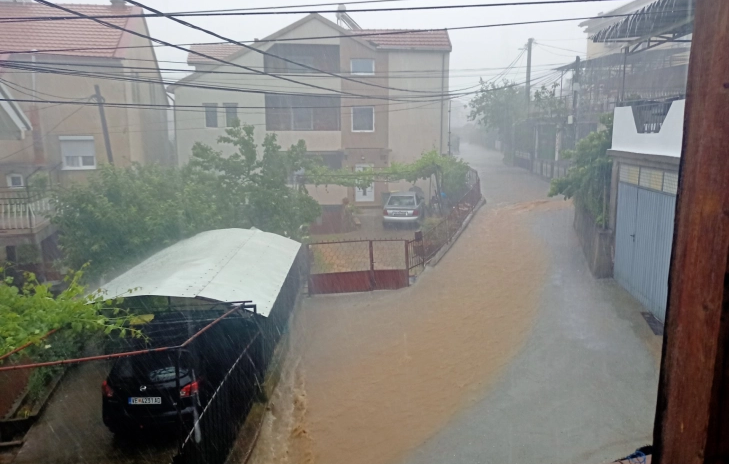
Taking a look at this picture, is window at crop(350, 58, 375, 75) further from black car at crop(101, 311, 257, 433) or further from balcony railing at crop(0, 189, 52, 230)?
black car at crop(101, 311, 257, 433)

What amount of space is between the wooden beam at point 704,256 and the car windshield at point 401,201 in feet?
65.1

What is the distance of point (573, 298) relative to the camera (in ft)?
36.8

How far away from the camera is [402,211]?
20422mm

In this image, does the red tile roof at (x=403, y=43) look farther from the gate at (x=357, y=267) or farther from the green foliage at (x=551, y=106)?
the gate at (x=357, y=267)

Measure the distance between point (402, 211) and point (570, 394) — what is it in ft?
43.3

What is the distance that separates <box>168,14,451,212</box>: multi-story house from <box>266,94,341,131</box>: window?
0.14 feet

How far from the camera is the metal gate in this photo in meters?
9.30

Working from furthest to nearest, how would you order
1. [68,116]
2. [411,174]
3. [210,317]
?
[411,174] < [68,116] < [210,317]

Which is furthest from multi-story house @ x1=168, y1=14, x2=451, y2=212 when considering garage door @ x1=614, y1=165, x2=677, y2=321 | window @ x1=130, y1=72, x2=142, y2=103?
garage door @ x1=614, y1=165, x2=677, y2=321

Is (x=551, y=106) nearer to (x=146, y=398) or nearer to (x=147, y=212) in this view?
(x=147, y=212)

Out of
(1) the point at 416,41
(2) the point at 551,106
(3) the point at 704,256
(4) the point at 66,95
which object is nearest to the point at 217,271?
(3) the point at 704,256

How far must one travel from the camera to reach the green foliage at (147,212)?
11.0m

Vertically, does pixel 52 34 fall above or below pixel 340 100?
above

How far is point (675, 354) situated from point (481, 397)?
7.12 m
